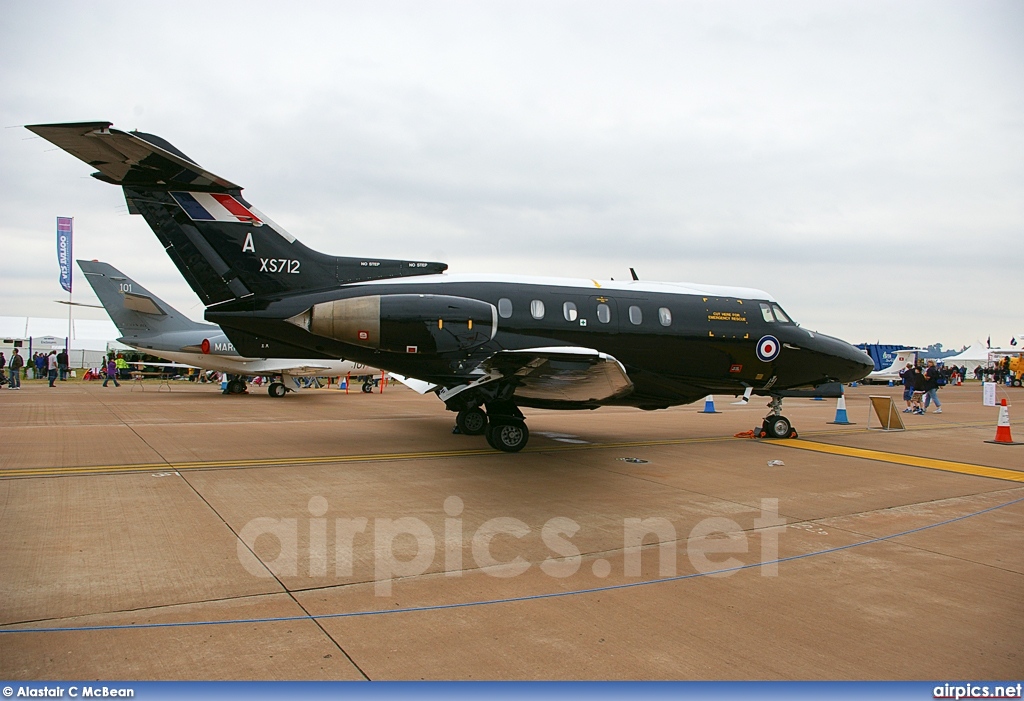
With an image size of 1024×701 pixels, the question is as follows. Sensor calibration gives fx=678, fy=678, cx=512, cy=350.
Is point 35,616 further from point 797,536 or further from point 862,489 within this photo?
point 862,489

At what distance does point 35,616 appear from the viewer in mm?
4371

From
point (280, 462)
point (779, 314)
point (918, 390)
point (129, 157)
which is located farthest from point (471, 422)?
point (918, 390)

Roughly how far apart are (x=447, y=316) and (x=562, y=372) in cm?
209

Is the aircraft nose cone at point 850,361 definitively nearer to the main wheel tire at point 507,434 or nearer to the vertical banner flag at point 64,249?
the main wheel tire at point 507,434

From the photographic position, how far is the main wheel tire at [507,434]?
11852 mm

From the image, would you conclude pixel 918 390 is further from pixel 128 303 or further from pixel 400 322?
pixel 128 303

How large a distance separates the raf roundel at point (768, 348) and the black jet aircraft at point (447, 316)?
25 mm

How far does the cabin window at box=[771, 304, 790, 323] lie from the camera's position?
47.8ft

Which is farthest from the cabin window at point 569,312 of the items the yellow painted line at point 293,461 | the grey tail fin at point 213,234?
the grey tail fin at point 213,234

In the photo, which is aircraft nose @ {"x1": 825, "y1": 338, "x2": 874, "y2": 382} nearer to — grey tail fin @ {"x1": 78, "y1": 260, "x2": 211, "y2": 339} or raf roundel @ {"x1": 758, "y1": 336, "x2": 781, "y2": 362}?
raf roundel @ {"x1": 758, "y1": 336, "x2": 781, "y2": 362}

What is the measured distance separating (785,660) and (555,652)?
1.35 meters

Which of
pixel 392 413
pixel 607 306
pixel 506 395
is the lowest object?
pixel 392 413

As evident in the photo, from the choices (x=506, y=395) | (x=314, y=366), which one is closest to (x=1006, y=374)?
(x=314, y=366)

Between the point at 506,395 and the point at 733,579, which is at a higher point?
the point at 506,395
